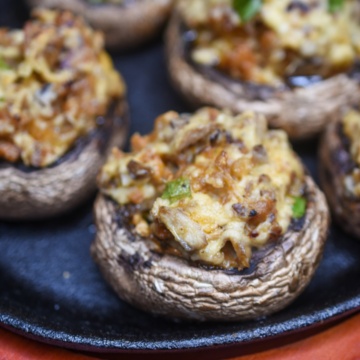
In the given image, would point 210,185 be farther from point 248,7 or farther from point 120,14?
point 120,14

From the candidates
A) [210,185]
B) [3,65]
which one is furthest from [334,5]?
[3,65]

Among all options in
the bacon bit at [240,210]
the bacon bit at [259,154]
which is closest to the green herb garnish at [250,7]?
the bacon bit at [259,154]

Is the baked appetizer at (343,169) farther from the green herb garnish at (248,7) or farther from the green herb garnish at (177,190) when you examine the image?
the green herb garnish at (177,190)

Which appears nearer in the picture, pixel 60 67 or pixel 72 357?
pixel 72 357

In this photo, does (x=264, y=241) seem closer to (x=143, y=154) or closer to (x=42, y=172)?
(x=143, y=154)

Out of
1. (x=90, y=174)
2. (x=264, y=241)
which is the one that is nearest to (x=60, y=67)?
(x=90, y=174)

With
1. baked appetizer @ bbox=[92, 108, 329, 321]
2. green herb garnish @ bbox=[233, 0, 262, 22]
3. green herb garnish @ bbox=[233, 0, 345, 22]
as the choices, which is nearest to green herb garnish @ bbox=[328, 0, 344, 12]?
green herb garnish @ bbox=[233, 0, 345, 22]

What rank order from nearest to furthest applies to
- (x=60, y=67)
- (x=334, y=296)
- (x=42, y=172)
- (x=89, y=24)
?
(x=334, y=296) → (x=42, y=172) → (x=60, y=67) → (x=89, y=24)
